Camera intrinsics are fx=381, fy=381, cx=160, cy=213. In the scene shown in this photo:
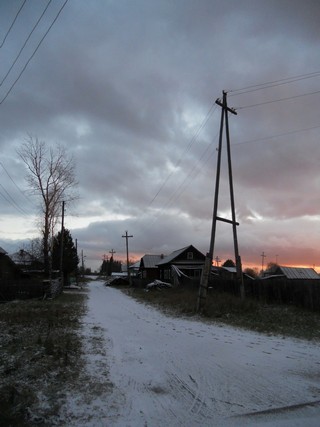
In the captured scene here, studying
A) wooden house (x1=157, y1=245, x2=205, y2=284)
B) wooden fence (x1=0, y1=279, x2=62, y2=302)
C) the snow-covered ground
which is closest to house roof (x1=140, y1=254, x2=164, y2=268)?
wooden house (x1=157, y1=245, x2=205, y2=284)

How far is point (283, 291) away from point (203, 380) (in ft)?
45.7

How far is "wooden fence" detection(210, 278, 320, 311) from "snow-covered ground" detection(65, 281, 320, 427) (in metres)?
6.80

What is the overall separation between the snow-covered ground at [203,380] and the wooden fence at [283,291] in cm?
680

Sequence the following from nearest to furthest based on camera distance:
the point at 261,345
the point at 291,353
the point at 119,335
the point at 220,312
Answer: the point at 291,353
the point at 261,345
the point at 119,335
the point at 220,312

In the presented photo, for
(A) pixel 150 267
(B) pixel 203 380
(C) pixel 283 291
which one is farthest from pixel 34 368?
(A) pixel 150 267

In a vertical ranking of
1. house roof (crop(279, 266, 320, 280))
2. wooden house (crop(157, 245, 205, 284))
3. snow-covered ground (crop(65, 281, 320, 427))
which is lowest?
snow-covered ground (crop(65, 281, 320, 427))

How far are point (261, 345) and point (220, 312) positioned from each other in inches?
251

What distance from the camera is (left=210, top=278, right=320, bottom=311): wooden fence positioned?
56.0ft

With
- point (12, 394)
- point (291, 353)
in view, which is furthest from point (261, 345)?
point (12, 394)

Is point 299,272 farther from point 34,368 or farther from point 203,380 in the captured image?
point 34,368

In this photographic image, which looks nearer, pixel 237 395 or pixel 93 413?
pixel 93 413

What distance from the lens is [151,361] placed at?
26.5 feet

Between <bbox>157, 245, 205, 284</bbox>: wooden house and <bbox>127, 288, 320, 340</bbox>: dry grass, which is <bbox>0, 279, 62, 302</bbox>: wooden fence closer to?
<bbox>127, 288, 320, 340</bbox>: dry grass

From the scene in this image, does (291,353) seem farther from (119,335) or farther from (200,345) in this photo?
(119,335)
